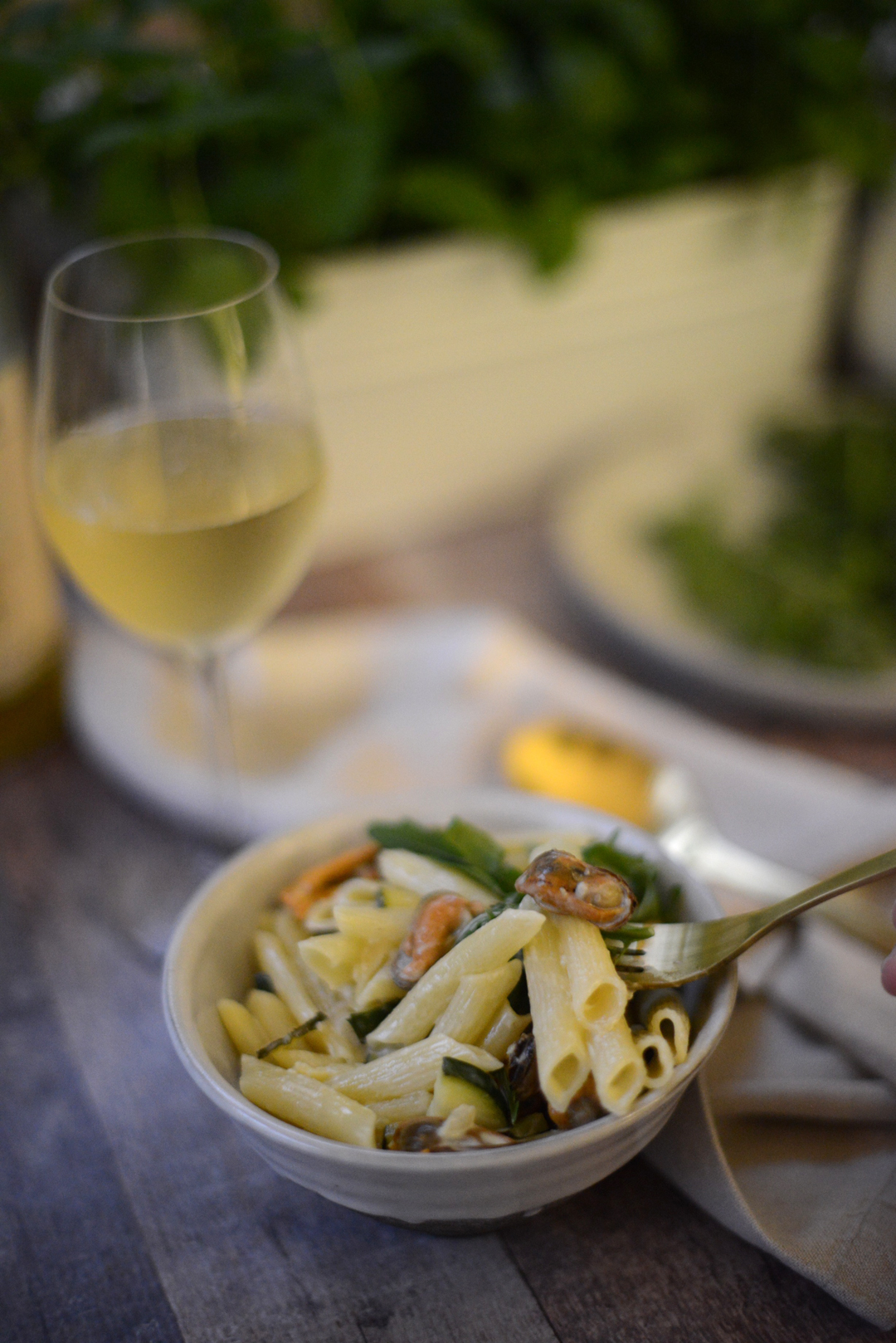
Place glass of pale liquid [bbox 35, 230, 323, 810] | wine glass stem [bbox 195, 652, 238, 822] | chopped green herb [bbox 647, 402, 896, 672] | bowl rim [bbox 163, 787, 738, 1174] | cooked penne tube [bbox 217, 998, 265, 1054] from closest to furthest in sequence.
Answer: bowl rim [bbox 163, 787, 738, 1174] < cooked penne tube [bbox 217, 998, 265, 1054] < glass of pale liquid [bbox 35, 230, 323, 810] < wine glass stem [bbox 195, 652, 238, 822] < chopped green herb [bbox 647, 402, 896, 672]

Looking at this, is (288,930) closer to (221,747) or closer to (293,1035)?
(293,1035)

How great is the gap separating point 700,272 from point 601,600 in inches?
22.1

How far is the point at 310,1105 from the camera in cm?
52

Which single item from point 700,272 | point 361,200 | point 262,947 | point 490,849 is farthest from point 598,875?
point 700,272

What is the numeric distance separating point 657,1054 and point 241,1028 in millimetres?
211

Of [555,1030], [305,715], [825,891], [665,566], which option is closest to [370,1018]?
[555,1030]

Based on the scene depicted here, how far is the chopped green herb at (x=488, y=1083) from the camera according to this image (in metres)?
0.51

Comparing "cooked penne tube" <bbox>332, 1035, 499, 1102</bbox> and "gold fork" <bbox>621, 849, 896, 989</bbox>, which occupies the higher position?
"gold fork" <bbox>621, 849, 896, 989</bbox>

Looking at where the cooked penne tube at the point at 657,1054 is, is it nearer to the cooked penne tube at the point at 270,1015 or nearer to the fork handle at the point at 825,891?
the fork handle at the point at 825,891

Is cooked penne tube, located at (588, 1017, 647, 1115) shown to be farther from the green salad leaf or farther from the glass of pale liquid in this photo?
the glass of pale liquid

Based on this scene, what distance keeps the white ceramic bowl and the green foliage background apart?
687 mm

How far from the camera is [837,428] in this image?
133 centimetres

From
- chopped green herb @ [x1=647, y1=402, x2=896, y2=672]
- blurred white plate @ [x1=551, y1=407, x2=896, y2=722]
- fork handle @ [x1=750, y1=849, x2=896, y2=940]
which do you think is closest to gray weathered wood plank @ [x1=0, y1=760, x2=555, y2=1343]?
fork handle @ [x1=750, y1=849, x2=896, y2=940]

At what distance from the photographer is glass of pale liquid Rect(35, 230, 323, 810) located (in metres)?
0.74
